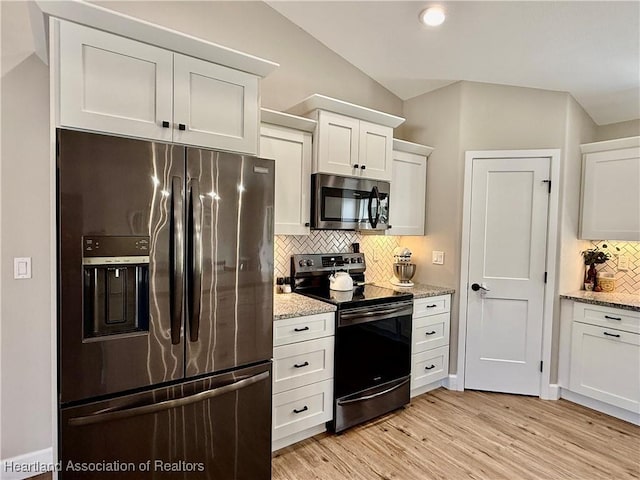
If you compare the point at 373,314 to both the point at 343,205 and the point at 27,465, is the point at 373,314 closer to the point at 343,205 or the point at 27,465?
the point at 343,205

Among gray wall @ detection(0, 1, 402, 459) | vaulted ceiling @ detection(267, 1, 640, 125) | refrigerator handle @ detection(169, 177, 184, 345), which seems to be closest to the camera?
refrigerator handle @ detection(169, 177, 184, 345)

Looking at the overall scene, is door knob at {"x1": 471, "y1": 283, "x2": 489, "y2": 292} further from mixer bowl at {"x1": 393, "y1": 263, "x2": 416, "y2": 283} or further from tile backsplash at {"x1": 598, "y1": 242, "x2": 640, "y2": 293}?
tile backsplash at {"x1": 598, "y1": 242, "x2": 640, "y2": 293}

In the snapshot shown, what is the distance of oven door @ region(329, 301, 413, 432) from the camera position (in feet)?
8.37

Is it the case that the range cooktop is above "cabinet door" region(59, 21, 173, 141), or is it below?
below

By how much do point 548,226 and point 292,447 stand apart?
2778 millimetres

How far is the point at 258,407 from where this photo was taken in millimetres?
2002

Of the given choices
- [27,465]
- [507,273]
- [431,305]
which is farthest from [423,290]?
[27,465]

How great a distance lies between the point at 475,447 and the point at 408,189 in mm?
2188

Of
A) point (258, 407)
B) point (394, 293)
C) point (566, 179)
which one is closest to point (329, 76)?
point (394, 293)

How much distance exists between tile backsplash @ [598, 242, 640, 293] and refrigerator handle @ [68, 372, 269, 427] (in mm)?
3469

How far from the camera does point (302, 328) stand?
7.70 ft

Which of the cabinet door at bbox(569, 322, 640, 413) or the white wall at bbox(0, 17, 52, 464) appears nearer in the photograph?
the white wall at bbox(0, 17, 52, 464)

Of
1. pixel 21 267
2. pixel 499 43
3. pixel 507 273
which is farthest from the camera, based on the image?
pixel 507 273

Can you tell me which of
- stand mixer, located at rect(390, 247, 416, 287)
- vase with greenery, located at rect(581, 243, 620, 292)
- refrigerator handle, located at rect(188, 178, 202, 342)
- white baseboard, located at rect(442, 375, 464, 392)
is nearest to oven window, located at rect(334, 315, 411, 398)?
stand mixer, located at rect(390, 247, 416, 287)
